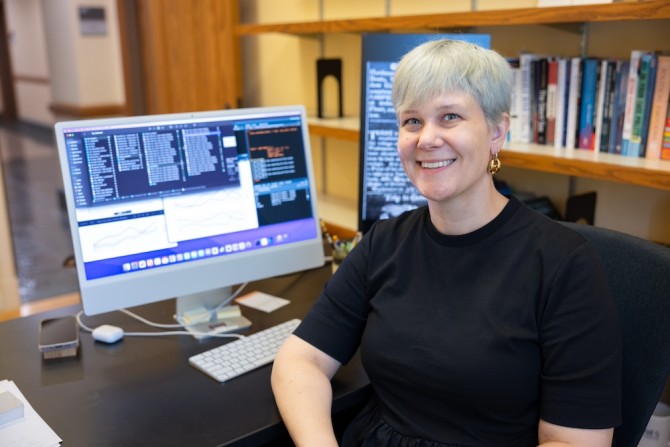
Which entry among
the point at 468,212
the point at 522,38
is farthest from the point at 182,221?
the point at 522,38

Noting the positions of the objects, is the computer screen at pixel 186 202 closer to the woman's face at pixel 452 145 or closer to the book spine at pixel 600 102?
the woman's face at pixel 452 145

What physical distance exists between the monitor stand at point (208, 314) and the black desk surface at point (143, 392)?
0.13 ft

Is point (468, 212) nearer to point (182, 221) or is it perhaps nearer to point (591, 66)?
point (182, 221)

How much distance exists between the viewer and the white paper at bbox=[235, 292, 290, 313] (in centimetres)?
169

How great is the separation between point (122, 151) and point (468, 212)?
0.77 metres

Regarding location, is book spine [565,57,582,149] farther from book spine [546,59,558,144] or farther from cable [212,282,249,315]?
cable [212,282,249,315]

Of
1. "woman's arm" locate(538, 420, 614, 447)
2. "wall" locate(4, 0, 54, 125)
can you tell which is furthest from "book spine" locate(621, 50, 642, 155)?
"wall" locate(4, 0, 54, 125)

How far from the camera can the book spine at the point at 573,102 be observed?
1893 mm

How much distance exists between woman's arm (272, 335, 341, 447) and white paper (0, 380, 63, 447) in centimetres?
41

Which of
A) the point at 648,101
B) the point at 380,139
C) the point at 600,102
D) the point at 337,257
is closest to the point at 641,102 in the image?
the point at 648,101

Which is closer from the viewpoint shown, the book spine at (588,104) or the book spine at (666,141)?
the book spine at (666,141)

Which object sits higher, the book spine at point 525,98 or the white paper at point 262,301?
the book spine at point 525,98

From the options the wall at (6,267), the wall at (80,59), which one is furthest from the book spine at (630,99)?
the wall at (80,59)

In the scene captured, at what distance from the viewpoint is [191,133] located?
4.85 ft
